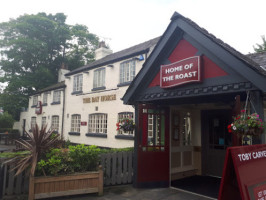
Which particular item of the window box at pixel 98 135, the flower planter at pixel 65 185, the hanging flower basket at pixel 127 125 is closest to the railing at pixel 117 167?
the flower planter at pixel 65 185

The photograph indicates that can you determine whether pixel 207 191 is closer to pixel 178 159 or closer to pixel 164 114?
pixel 178 159

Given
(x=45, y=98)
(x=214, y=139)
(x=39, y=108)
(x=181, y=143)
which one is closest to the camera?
(x=214, y=139)

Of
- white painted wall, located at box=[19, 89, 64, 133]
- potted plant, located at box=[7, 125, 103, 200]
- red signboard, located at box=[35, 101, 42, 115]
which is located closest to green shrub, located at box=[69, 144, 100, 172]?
potted plant, located at box=[7, 125, 103, 200]

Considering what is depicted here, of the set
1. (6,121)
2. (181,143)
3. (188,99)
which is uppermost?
(188,99)

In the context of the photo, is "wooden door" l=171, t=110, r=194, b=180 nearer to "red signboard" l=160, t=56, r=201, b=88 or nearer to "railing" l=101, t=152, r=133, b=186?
"railing" l=101, t=152, r=133, b=186

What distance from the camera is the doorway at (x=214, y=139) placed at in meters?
8.26

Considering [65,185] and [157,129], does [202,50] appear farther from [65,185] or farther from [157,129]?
[65,185]

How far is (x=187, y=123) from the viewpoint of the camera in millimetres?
9086

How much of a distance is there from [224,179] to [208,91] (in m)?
2.44

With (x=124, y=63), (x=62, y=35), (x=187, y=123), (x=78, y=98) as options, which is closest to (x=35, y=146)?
(x=187, y=123)

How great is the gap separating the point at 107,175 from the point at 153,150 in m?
1.72

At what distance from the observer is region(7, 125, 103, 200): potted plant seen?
5.65m

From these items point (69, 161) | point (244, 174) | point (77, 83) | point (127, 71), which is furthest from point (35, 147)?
point (77, 83)

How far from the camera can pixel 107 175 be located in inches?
280
